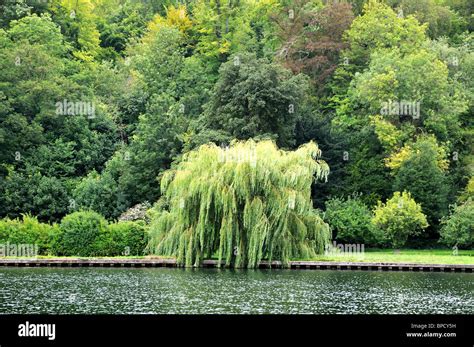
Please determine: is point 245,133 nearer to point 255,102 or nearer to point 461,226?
point 255,102

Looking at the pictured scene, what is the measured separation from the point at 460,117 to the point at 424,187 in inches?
368

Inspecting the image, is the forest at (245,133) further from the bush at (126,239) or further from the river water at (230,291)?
the river water at (230,291)

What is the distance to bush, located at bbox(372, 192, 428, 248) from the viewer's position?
76750mm

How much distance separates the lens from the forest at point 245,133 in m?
65.8

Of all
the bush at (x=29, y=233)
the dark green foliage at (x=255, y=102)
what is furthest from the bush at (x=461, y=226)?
the bush at (x=29, y=233)

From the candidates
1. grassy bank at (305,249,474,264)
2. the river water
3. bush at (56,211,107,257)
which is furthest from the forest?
the river water

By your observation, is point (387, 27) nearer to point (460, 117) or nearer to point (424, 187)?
point (460, 117)

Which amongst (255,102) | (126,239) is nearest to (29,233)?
(126,239)

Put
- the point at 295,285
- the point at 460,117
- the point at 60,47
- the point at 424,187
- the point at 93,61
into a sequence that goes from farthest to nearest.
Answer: the point at 93,61, the point at 60,47, the point at 460,117, the point at 424,187, the point at 295,285

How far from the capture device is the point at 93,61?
339 feet

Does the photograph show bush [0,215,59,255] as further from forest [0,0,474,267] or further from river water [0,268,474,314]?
river water [0,268,474,314]

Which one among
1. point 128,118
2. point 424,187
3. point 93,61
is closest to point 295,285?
point 424,187

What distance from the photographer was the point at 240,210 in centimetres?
6500

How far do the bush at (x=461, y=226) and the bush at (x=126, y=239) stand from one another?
20.4 metres
